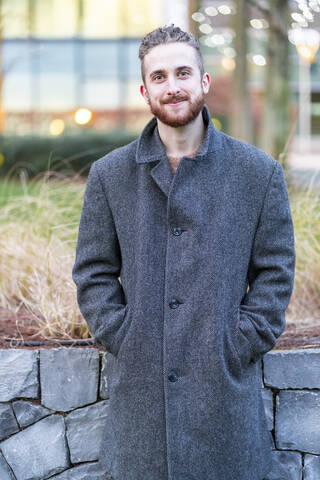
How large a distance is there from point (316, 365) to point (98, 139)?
12.0 m

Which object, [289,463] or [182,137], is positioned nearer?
[182,137]

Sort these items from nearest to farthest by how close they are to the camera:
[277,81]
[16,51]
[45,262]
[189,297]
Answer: [189,297] < [45,262] < [277,81] < [16,51]

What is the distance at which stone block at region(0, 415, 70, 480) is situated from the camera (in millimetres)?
2932

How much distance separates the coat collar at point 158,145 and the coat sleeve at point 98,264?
19cm

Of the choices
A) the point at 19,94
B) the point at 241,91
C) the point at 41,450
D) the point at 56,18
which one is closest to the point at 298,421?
the point at 41,450

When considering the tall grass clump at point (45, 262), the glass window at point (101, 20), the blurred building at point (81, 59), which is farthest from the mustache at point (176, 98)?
the glass window at point (101, 20)

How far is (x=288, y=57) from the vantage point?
7.73 meters

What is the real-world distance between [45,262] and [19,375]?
2.72 feet

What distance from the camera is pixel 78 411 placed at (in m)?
2.92

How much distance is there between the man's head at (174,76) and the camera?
→ 2.34m

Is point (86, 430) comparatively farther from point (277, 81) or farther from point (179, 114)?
point (277, 81)

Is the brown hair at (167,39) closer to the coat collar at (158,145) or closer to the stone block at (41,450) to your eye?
the coat collar at (158,145)

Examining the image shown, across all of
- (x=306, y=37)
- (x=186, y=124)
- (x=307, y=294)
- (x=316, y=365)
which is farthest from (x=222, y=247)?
A: (x=306, y=37)

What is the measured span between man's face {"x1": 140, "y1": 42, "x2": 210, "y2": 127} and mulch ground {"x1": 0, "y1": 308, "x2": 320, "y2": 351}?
1.10 metres
